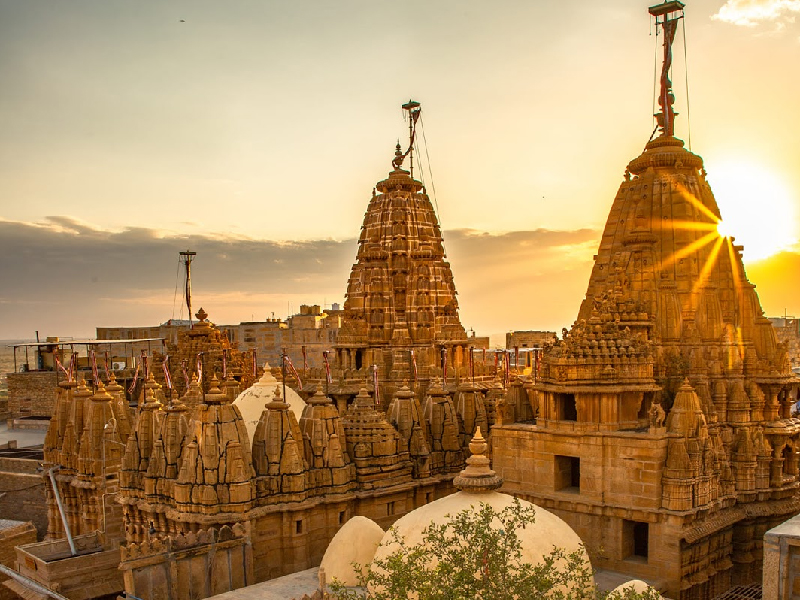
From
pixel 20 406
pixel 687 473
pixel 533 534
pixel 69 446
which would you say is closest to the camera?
pixel 533 534

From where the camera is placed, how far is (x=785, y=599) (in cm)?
1638

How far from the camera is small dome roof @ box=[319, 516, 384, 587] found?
701 inches

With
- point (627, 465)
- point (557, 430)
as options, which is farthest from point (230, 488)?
point (627, 465)

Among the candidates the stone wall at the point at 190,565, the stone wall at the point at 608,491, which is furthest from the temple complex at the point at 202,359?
the stone wall at the point at 608,491

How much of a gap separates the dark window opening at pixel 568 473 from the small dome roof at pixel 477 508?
205 inches

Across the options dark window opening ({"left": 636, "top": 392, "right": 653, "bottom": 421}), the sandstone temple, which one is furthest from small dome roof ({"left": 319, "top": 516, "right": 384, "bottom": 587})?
dark window opening ({"left": 636, "top": 392, "right": 653, "bottom": 421})

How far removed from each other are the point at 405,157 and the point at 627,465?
2359 centimetres

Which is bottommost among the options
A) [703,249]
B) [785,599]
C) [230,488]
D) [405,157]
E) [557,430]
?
[785,599]

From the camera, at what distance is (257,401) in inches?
1013

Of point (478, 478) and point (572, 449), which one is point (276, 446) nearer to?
point (478, 478)

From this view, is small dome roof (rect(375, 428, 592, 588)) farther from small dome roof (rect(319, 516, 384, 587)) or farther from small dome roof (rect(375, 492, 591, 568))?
small dome roof (rect(319, 516, 384, 587))

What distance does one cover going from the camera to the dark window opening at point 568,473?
21719 millimetres

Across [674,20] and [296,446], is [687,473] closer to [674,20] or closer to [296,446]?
[296,446]

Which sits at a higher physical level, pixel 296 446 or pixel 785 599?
pixel 296 446
